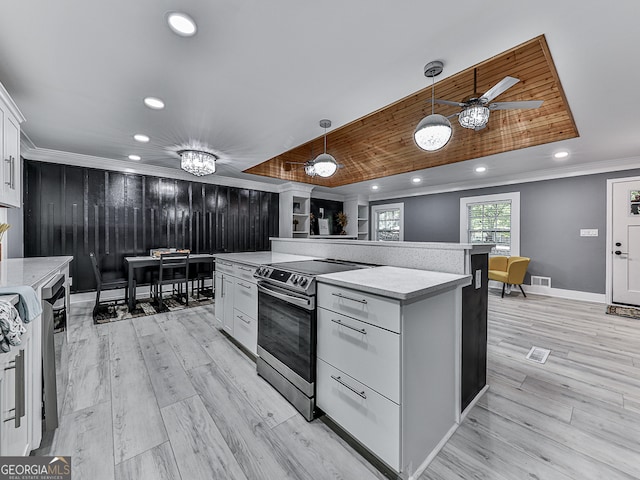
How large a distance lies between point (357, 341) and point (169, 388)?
166cm

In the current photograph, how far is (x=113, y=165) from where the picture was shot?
4.57 meters

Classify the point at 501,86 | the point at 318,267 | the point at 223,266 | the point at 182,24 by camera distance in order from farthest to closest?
the point at 223,266, the point at 318,267, the point at 501,86, the point at 182,24

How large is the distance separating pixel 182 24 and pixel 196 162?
2567mm

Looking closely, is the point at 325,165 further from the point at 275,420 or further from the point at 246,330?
the point at 275,420

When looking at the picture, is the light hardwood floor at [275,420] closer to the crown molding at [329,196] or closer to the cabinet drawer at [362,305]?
the cabinet drawer at [362,305]

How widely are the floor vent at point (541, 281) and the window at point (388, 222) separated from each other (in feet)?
10.0

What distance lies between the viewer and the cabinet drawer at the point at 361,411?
4.29 feet

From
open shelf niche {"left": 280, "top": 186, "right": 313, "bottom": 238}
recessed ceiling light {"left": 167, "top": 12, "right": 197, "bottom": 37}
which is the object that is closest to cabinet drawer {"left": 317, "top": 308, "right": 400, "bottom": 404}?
recessed ceiling light {"left": 167, "top": 12, "right": 197, "bottom": 37}

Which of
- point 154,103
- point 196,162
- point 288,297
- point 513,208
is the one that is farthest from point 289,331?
point 513,208

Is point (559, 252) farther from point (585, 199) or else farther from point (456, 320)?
point (456, 320)

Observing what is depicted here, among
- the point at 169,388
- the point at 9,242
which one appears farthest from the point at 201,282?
the point at 169,388

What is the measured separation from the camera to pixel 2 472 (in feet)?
3.31

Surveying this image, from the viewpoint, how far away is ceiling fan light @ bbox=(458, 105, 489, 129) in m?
2.28

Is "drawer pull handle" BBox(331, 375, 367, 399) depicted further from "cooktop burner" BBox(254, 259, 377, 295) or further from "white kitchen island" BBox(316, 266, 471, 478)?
"cooktop burner" BBox(254, 259, 377, 295)
